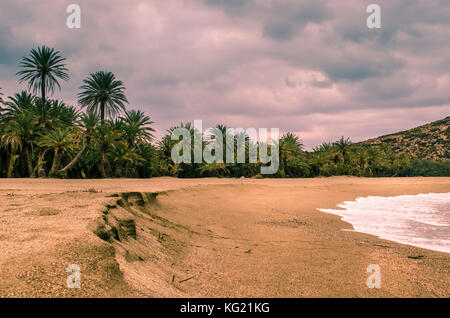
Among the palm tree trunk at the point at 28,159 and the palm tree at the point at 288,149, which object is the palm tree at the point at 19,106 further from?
the palm tree at the point at 288,149

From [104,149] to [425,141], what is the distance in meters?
67.9

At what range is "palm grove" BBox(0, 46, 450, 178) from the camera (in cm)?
2206

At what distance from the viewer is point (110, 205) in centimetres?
444

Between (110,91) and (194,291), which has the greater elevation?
(110,91)

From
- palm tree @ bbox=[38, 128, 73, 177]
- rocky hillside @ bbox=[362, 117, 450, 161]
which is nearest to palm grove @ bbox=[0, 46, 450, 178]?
palm tree @ bbox=[38, 128, 73, 177]

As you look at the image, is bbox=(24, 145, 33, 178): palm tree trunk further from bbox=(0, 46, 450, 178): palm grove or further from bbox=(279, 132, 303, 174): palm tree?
bbox=(279, 132, 303, 174): palm tree

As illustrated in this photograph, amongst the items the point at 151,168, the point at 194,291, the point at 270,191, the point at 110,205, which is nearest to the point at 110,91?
the point at 151,168

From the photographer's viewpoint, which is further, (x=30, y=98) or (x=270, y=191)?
(x=30, y=98)

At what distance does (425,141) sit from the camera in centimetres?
6316

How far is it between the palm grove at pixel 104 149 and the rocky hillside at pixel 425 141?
13.5 metres

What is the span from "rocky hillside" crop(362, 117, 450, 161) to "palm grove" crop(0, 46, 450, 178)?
1349 centimetres
